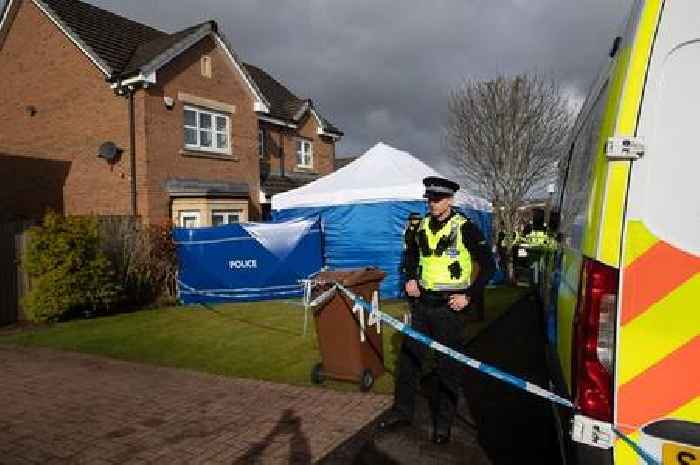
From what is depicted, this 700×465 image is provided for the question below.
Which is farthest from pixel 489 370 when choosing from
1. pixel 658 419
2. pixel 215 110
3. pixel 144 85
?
pixel 215 110

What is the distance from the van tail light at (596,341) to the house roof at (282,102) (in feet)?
64.0

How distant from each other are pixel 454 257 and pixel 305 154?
1987cm

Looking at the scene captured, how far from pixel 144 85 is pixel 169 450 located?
40.3 ft

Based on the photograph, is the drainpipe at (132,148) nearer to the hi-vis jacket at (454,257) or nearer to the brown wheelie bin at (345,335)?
the brown wheelie bin at (345,335)

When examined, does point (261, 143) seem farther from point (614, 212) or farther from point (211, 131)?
point (614, 212)

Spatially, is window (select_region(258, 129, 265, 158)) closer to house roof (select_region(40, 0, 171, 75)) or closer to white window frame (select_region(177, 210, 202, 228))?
house roof (select_region(40, 0, 171, 75))

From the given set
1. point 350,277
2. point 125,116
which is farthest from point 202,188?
point 350,277

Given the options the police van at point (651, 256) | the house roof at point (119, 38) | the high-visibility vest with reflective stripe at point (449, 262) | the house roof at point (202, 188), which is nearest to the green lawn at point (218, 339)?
the high-visibility vest with reflective stripe at point (449, 262)

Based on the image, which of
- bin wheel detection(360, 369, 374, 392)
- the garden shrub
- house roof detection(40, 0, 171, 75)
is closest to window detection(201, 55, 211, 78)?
house roof detection(40, 0, 171, 75)

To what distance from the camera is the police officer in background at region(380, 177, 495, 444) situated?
4.26m

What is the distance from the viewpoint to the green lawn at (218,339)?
6980 mm

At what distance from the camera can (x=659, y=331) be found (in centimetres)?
192

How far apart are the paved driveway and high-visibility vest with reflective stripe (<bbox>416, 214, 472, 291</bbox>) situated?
1553 mm

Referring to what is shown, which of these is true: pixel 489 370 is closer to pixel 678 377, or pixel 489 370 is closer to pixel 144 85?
pixel 678 377
